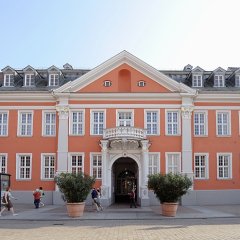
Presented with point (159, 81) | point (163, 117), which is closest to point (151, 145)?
point (163, 117)

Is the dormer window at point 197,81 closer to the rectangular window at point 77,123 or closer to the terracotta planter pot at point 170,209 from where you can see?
the rectangular window at point 77,123

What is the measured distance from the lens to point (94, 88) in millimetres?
36719

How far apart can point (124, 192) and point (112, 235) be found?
28.8 meters

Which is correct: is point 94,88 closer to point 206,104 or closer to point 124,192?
point 206,104

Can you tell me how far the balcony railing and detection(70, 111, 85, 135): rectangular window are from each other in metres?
2.79

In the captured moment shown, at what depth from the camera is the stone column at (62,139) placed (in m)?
35.9

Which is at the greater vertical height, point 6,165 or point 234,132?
point 234,132

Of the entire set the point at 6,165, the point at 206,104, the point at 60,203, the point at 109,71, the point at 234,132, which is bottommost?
the point at 60,203

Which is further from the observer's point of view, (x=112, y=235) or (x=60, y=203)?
(x=60, y=203)

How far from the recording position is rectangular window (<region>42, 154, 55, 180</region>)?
36.5 m

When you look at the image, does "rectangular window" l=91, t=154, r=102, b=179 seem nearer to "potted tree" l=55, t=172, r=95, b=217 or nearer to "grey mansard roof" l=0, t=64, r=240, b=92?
"grey mansard roof" l=0, t=64, r=240, b=92

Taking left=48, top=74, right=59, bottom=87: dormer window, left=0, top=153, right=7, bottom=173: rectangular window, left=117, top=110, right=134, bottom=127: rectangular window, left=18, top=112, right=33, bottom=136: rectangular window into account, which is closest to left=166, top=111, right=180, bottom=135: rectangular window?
left=117, top=110, right=134, bottom=127: rectangular window

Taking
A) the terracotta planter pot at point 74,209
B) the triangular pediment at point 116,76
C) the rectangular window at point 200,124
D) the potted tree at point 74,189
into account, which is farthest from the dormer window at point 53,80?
the terracotta planter pot at point 74,209

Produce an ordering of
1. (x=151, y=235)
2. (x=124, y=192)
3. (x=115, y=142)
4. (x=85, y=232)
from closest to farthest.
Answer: (x=151, y=235) → (x=85, y=232) → (x=115, y=142) → (x=124, y=192)
